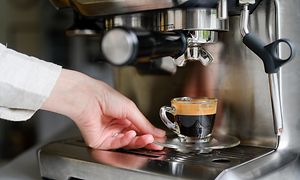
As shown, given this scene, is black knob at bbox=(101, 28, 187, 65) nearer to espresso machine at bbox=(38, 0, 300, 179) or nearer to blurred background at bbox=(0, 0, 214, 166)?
espresso machine at bbox=(38, 0, 300, 179)

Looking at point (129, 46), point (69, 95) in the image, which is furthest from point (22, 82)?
point (129, 46)

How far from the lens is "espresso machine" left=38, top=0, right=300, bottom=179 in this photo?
1.74ft

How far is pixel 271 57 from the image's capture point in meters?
0.54

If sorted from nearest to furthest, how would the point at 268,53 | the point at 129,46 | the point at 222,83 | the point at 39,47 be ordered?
1. the point at 129,46
2. the point at 268,53
3. the point at 222,83
4. the point at 39,47

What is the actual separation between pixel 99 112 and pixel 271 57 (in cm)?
23

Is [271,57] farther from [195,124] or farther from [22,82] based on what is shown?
[22,82]

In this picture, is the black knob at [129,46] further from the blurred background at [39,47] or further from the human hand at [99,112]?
the blurred background at [39,47]

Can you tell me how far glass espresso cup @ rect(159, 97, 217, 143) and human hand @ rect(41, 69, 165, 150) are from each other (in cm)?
4

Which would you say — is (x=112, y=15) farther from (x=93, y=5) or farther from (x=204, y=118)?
(x=204, y=118)

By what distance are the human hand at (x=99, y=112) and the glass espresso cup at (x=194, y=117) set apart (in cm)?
4

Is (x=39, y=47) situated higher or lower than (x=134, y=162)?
higher

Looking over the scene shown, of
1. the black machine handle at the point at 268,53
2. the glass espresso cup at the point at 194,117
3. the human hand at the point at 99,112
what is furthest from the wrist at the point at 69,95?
the black machine handle at the point at 268,53

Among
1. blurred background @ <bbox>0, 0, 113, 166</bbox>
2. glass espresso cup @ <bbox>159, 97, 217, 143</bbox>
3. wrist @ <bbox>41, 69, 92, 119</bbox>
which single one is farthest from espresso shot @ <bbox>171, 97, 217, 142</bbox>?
blurred background @ <bbox>0, 0, 113, 166</bbox>

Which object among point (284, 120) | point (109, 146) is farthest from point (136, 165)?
point (284, 120)
